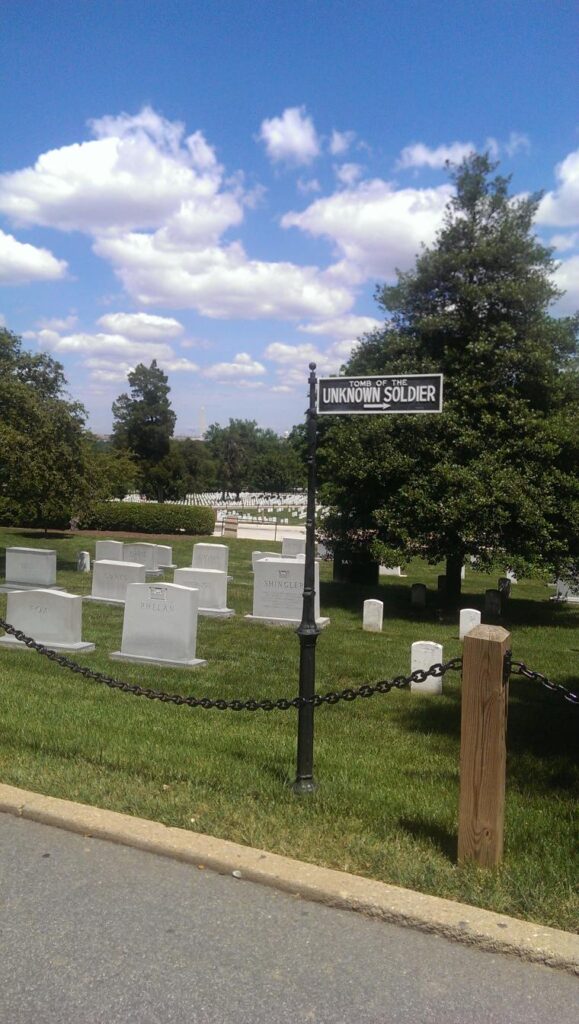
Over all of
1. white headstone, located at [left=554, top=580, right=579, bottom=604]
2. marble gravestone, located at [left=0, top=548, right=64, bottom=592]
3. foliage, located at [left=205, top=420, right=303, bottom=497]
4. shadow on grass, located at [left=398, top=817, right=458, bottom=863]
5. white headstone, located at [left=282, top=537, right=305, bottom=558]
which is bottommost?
white headstone, located at [left=554, top=580, right=579, bottom=604]

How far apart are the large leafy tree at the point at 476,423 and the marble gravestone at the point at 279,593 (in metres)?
1.85

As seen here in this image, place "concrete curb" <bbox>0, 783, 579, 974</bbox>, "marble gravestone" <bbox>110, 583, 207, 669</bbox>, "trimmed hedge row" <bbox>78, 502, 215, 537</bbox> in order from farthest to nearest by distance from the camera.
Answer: "trimmed hedge row" <bbox>78, 502, 215, 537</bbox>, "marble gravestone" <bbox>110, 583, 207, 669</bbox>, "concrete curb" <bbox>0, 783, 579, 974</bbox>

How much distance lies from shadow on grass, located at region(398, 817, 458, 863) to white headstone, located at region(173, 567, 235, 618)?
986 cm

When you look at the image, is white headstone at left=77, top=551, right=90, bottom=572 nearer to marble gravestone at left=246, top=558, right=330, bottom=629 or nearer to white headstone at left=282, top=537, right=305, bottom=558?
white headstone at left=282, top=537, right=305, bottom=558

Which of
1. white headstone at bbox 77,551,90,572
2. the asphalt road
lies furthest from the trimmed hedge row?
the asphalt road

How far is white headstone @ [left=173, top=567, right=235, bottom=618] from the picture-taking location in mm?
14227

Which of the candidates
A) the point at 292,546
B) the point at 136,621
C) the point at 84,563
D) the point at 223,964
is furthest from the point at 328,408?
the point at 84,563

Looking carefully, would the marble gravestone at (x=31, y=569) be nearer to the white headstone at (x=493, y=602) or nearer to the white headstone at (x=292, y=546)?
the white headstone at (x=292, y=546)

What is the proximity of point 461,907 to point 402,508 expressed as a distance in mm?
11088

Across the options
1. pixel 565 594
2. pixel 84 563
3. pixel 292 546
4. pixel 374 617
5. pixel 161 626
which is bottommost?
Result: pixel 565 594

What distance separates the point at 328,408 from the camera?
4805mm

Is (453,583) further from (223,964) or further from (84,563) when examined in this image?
(223,964)

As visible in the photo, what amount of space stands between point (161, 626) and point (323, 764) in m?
4.75

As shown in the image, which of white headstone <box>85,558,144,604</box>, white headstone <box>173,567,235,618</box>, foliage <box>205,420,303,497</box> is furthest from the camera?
foliage <box>205,420,303,497</box>
